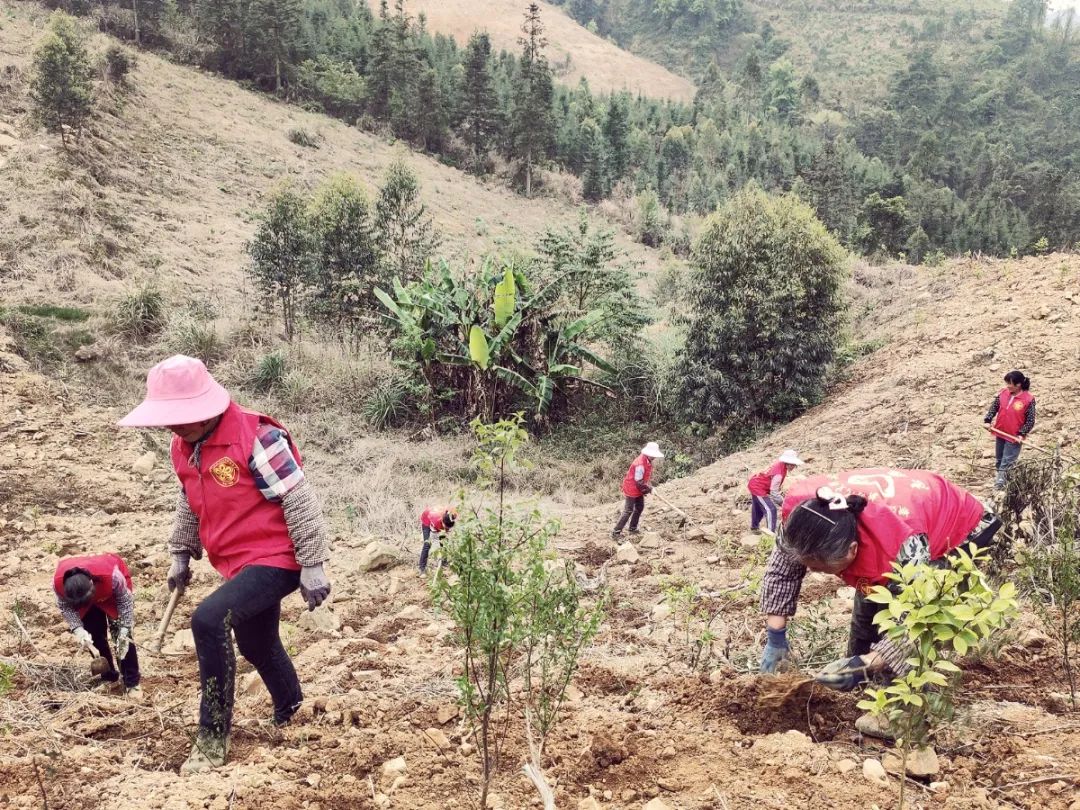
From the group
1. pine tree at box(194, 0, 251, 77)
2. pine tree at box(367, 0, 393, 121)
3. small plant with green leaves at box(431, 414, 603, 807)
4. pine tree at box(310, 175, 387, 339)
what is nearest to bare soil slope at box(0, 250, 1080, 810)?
small plant with green leaves at box(431, 414, 603, 807)

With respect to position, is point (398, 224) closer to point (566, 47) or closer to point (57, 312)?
point (57, 312)

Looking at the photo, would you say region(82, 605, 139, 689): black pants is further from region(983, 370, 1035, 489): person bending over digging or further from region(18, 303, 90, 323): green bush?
region(18, 303, 90, 323): green bush

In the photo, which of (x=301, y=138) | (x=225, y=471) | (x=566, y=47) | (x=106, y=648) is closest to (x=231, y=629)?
(x=225, y=471)

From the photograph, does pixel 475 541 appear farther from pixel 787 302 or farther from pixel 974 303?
pixel 974 303

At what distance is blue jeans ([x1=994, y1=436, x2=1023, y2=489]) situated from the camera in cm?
588

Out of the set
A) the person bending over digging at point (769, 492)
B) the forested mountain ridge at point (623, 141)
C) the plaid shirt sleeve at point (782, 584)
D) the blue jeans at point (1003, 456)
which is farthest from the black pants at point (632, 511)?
the forested mountain ridge at point (623, 141)

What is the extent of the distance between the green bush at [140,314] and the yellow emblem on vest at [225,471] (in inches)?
378

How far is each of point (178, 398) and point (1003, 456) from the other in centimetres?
633

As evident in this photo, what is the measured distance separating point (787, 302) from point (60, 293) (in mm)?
10873

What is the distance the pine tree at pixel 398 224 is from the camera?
12.5 metres

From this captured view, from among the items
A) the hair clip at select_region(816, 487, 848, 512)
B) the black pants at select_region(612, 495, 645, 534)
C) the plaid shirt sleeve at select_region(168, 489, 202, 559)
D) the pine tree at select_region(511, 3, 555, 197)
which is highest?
the pine tree at select_region(511, 3, 555, 197)

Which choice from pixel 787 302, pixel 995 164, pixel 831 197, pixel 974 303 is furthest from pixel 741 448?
pixel 995 164

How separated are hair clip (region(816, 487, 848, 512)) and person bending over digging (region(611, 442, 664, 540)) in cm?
411

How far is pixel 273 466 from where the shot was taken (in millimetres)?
2490
